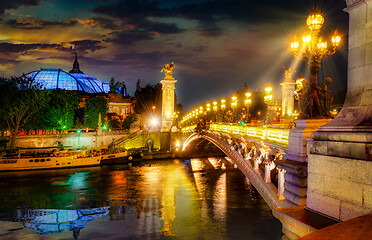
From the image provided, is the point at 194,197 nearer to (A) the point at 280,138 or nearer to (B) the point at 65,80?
(A) the point at 280,138

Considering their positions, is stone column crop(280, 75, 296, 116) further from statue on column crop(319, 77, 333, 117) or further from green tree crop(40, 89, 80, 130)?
green tree crop(40, 89, 80, 130)

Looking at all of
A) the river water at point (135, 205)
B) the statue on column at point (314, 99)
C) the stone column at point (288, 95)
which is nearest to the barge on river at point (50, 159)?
the river water at point (135, 205)

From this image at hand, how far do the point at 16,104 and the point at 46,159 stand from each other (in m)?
9.90

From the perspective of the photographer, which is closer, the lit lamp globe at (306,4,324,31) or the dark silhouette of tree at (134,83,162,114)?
the lit lamp globe at (306,4,324,31)

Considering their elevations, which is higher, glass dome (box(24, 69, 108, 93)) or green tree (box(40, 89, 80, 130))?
glass dome (box(24, 69, 108, 93))

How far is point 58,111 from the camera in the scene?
53469 mm

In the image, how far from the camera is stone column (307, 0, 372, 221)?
13.5 ft

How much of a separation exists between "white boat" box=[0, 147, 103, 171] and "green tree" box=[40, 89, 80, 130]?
704 centimetres

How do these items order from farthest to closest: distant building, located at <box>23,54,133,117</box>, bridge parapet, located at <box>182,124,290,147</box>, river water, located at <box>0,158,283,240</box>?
distant building, located at <box>23,54,133,117</box> → river water, located at <box>0,158,283,240</box> → bridge parapet, located at <box>182,124,290,147</box>

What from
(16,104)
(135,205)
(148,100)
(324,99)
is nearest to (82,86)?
(148,100)

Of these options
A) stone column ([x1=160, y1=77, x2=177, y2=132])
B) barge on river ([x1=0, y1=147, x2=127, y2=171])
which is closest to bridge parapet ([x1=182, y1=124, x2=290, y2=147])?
barge on river ([x1=0, y1=147, x2=127, y2=171])

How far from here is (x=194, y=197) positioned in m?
27.6

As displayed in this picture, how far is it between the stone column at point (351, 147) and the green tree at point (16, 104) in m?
47.4

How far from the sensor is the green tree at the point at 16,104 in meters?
44.1
